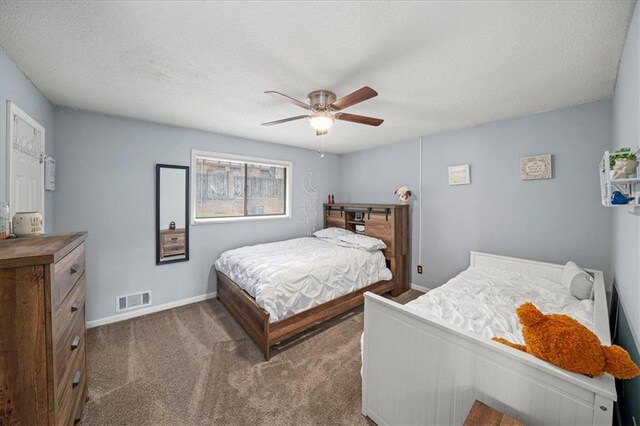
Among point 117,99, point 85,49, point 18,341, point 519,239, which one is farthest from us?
point 519,239

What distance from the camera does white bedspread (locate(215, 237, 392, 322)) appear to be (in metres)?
2.37

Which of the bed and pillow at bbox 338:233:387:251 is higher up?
pillow at bbox 338:233:387:251

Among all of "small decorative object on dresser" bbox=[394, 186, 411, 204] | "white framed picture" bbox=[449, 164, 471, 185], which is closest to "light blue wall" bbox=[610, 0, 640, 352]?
"white framed picture" bbox=[449, 164, 471, 185]

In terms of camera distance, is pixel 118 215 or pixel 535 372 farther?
pixel 118 215

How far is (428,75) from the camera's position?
1.94 meters

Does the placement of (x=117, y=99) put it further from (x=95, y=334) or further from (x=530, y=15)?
(x=530, y=15)

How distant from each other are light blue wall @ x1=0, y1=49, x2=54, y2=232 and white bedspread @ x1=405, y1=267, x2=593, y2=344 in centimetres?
280

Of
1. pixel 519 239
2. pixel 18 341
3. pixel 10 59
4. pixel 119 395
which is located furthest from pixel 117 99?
pixel 519 239

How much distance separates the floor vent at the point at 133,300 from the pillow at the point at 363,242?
2735 millimetres

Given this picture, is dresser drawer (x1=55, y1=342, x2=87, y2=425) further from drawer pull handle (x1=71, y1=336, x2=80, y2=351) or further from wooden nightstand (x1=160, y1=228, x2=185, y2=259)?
wooden nightstand (x1=160, y1=228, x2=185, y2=259)

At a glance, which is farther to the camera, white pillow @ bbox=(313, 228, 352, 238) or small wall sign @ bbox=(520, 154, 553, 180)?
white pillow @ bbox=(313, 228, 352, 238)

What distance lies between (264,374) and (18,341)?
5.21ft

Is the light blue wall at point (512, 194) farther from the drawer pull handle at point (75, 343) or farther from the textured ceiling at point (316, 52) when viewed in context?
the drawer pull handle at point (75, 343)

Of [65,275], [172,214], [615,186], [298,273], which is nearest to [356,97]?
[615,186]
